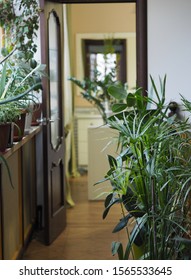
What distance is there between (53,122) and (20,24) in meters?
1.02

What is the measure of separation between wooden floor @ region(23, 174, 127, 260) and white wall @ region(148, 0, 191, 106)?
4.62ft

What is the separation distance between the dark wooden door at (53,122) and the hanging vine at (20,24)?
24 centimetres

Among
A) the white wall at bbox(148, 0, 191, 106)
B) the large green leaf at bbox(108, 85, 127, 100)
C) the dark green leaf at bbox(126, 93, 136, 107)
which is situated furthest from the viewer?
the white wall at bbox(148, 0, 191, 106)

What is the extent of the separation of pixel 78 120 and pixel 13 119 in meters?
5.02

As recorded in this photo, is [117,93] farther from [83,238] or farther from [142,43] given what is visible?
[83,238]

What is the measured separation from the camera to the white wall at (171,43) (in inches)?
172

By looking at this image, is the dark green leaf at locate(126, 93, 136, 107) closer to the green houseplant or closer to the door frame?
the green houseplant

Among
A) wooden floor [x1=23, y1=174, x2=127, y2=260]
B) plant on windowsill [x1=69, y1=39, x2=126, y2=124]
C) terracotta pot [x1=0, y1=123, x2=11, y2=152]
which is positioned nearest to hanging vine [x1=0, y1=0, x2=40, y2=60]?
terracotta pot [x1=0, y1=123, x2=11, y2=152]

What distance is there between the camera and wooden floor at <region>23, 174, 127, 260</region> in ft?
13.9

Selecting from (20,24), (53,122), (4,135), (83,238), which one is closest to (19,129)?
(4,135)

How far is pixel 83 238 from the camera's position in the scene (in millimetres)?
4699

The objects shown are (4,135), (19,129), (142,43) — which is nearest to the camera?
(4,135)

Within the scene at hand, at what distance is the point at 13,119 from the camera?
302cm
